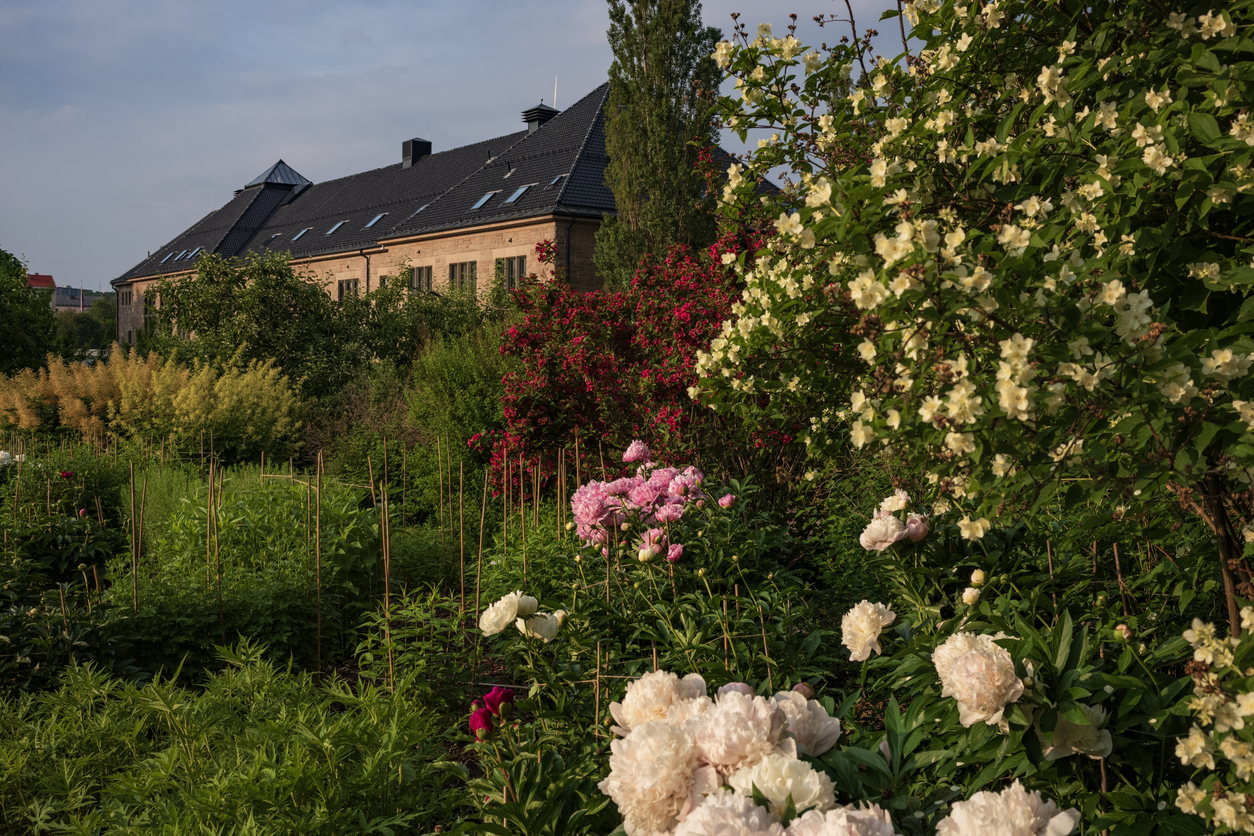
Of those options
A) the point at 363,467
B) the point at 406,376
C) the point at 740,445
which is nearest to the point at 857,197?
the point at 740,445

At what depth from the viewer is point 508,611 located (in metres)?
1.92

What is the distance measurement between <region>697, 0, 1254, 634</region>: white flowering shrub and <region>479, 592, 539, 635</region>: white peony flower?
891 millimetres

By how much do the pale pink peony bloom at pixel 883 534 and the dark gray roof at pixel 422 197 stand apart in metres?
19.2

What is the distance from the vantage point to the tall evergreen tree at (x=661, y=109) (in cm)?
1628

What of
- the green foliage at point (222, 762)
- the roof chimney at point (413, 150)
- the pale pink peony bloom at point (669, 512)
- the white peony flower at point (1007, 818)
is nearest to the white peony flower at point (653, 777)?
the white peony flower at point (1007, 818)

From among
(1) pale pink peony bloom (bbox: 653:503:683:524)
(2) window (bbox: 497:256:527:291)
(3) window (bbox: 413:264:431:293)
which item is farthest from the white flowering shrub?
(3) window (bbox: 413:264:431:293)

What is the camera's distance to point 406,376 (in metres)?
13.5

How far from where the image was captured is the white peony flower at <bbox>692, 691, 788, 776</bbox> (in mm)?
1204

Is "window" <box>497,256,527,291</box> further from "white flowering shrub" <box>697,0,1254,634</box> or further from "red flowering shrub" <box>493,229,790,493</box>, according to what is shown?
"white flowering shrub" <box>697,0,1254,634</box>

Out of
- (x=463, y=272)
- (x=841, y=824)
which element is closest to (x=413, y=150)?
(x=463, y=272)

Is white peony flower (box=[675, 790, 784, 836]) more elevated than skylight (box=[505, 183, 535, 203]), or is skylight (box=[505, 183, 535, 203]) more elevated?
skylight (box=[505, 183, 535, 203])

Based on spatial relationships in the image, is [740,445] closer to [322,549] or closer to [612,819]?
[322,549]

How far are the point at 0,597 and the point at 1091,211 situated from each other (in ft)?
17.0

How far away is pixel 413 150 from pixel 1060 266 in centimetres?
3336
